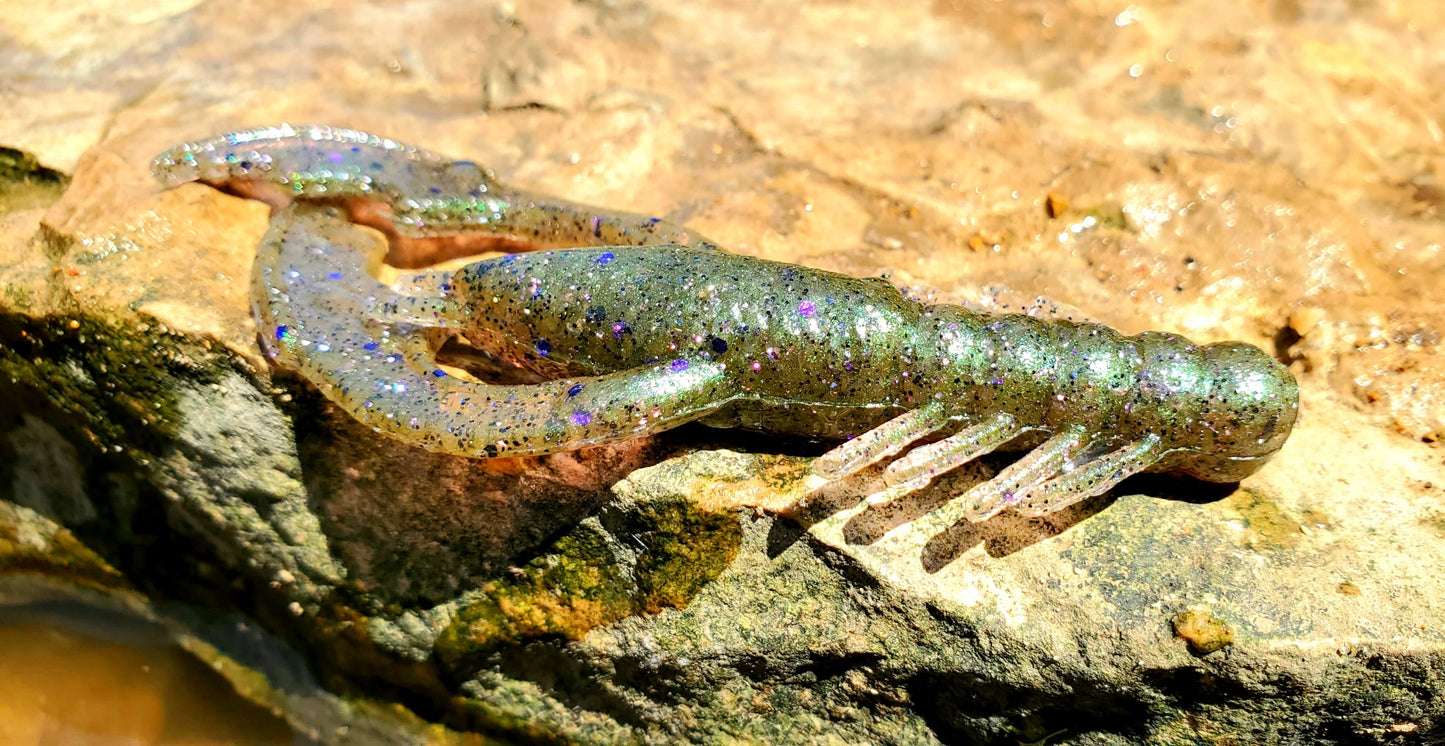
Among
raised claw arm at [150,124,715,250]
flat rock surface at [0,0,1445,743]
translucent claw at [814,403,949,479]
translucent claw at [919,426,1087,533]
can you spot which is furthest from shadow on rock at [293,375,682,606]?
translucent claw at [919,426,1087,533]

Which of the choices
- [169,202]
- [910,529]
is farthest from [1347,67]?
[169,202]

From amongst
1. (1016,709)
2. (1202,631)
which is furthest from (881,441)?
(1202,631)

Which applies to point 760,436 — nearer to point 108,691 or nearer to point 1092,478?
point 1092,478

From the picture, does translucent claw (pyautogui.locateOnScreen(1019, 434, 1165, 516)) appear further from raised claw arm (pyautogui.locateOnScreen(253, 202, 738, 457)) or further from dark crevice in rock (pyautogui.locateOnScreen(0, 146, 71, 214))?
dark crevice in rock (pyautogui.locateOnScreen(0, 146, 71, 214))

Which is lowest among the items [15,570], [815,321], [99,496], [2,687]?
[2,687]

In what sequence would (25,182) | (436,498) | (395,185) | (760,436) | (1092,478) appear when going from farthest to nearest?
(25,182)
(395,185)
(436,498)
(760,436)
(1092,478)

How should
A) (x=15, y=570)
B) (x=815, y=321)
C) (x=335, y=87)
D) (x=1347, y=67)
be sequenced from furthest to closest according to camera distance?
(x=1347, y=67), (x=335, y=87), (x=15, y=570), (x=815, y=321)

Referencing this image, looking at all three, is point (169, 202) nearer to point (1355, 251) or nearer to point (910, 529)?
point (910, 529)
